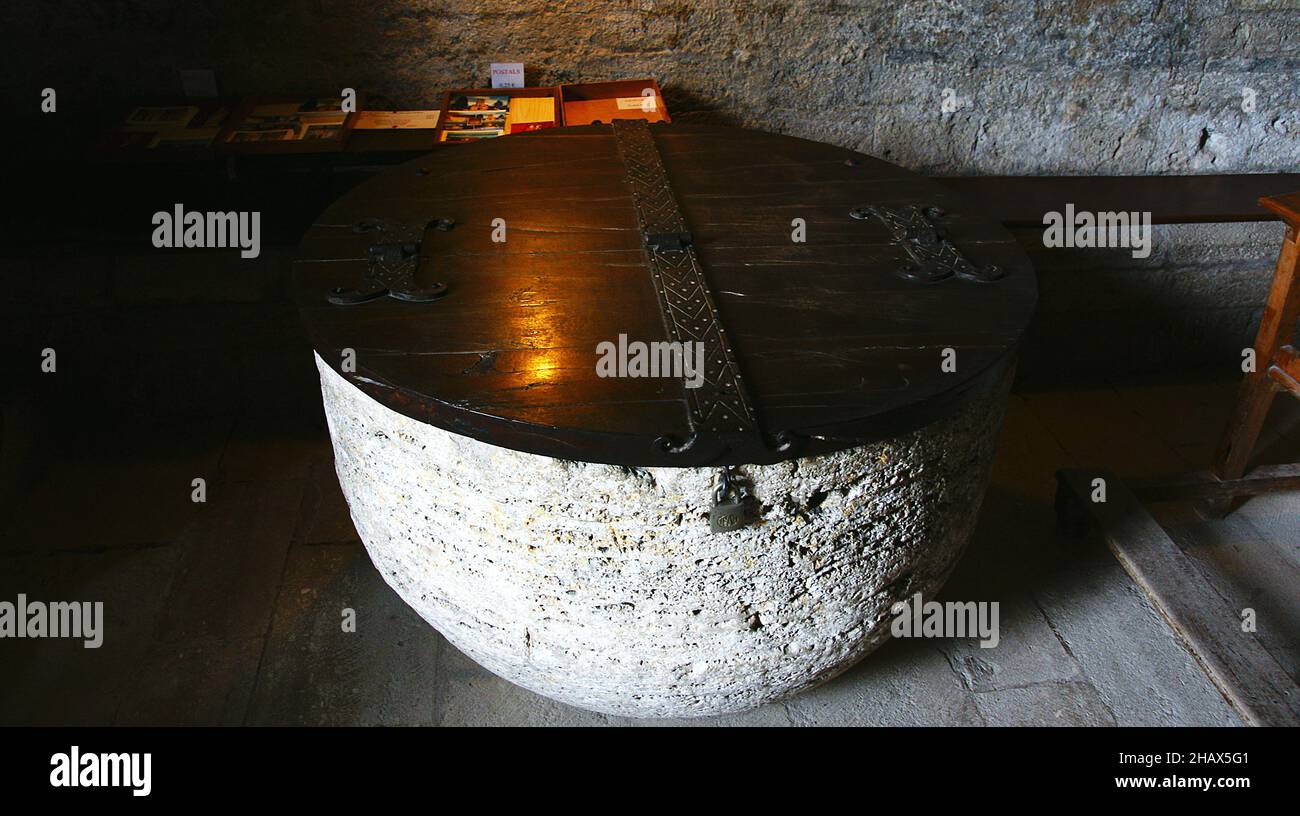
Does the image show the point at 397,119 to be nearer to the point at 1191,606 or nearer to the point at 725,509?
the point at 725,509

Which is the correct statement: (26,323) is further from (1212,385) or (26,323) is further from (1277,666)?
(1212,385)

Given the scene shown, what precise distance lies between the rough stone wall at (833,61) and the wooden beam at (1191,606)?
138cm

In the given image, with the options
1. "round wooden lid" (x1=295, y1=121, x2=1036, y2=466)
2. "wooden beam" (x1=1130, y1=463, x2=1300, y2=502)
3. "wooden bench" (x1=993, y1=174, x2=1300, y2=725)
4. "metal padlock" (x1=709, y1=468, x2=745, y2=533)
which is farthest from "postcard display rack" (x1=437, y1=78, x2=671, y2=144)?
"wooden beam" (x1=1130, y1=463, x2=1300, y2=502)

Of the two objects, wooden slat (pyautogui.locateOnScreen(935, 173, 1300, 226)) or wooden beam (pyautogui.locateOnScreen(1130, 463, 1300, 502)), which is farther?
wooden slat (pyautogui.locateOnScreen(935, 173, 1300, 226))

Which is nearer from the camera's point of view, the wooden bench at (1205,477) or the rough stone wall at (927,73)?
the wooden bench at (1205,477)

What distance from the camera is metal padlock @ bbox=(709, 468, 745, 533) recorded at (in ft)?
5.66

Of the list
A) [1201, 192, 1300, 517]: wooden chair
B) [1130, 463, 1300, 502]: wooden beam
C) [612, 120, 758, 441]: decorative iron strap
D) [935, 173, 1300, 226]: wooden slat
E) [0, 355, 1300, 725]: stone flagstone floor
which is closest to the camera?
[612, 120, 758, 441]: decorative iron strap

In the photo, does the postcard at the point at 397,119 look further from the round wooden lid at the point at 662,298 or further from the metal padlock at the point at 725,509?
the metal padlock at the point at 725,509

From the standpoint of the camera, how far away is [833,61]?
11.0 ft

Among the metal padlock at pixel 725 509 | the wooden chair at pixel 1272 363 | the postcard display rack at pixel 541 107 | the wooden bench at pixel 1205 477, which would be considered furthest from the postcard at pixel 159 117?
the wooden chair at pixel 1272 363

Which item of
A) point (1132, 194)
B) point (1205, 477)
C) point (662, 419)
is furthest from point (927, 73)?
point (662, 419)

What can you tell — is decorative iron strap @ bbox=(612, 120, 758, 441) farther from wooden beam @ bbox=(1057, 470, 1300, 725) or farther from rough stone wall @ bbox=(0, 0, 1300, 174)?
wooden beam @ bbox=(1057, 470, 1300, 725)

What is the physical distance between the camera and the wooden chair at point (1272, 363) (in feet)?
8.53

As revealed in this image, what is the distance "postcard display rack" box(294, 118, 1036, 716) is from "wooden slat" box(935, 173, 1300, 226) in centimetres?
115
